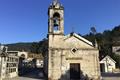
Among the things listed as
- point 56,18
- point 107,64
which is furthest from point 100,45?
point 56,18

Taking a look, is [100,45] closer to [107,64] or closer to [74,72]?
[107,64]

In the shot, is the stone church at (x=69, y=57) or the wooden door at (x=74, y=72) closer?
the stone church at (x=69, y=57)

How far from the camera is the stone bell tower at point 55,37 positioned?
22.0 m

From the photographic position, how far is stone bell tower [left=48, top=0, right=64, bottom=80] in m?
22.0

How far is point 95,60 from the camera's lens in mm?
22844

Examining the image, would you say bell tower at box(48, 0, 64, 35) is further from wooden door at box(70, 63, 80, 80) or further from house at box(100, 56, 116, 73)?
house at box(100, 56, 116, 73)

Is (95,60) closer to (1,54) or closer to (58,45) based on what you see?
(58,45)

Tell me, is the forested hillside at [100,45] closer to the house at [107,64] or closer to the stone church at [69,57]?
the house at [107,64]

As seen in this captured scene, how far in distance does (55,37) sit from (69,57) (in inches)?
121

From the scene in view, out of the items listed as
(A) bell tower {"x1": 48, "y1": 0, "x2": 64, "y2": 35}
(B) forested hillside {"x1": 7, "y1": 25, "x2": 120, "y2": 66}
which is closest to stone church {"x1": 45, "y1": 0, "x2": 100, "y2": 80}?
(A) bell tower {"x1": 48, "y1": 0, "x2": 64, "y2": 35}

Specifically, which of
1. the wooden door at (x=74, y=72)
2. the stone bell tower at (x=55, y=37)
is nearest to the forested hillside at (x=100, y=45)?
the stone bell tower at (x=55, y=37)

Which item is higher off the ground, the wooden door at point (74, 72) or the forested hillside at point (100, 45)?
the forested hillside at point (100, 45)

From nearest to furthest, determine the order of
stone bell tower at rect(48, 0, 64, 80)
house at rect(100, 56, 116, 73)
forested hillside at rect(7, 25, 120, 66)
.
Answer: stone bell tower at rect(48, 0, 64, 80), house at rect(100, 56, 116, 73), forested hillside at rect(7, 25, 120, 66)

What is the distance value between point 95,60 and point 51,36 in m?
6.32
